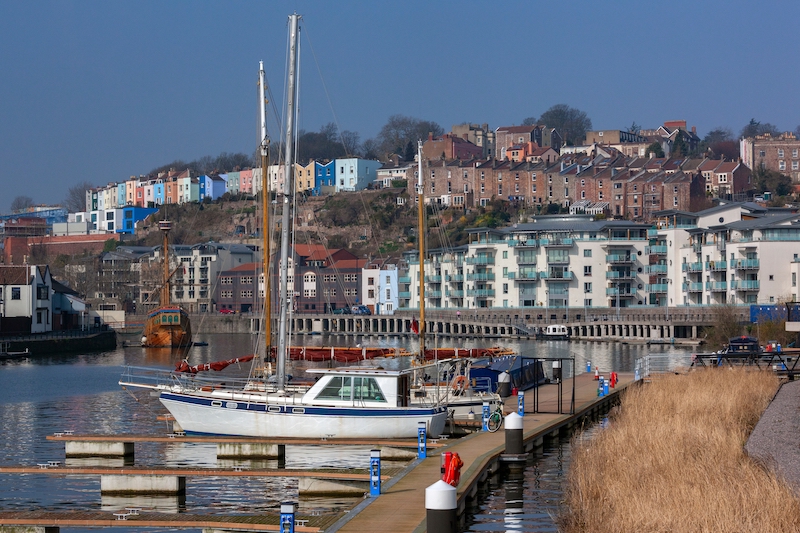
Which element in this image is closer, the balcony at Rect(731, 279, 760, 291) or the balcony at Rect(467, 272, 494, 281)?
the balcony at Rect(731, 279, 760, 291)

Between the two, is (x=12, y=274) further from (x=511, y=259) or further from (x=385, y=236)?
(x=385, y=236)

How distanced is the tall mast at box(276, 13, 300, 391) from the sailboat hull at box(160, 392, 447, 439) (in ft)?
7.13

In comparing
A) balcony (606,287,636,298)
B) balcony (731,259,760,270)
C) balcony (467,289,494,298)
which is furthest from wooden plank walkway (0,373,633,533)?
balcony (467,289,494,298)

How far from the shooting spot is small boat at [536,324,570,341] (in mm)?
118000

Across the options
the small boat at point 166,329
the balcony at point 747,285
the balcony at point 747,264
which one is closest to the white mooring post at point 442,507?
the balcony at point 747,264

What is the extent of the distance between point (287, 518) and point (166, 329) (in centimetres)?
10338

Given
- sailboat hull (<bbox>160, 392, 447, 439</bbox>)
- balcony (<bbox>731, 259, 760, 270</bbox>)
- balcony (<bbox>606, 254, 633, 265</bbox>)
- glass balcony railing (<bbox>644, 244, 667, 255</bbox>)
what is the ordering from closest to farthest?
sailboat hull (<bbox>160, 392, 447, 439</bbox>)
balcony (<bbox>731, 259, 760, 270</bbox>)
glass balcony railing (<bbox>644, 244, 667, 255</bbox>)
balcony (<bbox>606, 254, 633, 265</bbox>)

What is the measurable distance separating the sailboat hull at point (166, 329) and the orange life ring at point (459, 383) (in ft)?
257

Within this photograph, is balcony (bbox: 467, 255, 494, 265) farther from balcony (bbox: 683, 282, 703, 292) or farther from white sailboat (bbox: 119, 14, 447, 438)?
white sailboat (bbox: 119, 14, 447, 438)

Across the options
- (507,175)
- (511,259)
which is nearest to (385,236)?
(507,175)

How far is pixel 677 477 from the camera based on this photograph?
814 inches

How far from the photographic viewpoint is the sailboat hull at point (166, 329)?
118000 millimetres

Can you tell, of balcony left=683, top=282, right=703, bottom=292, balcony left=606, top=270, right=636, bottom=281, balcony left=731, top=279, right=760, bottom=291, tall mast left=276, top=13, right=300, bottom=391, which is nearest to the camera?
tall mast left=276, top=13, right=300, bottom=391

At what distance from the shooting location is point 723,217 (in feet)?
411
